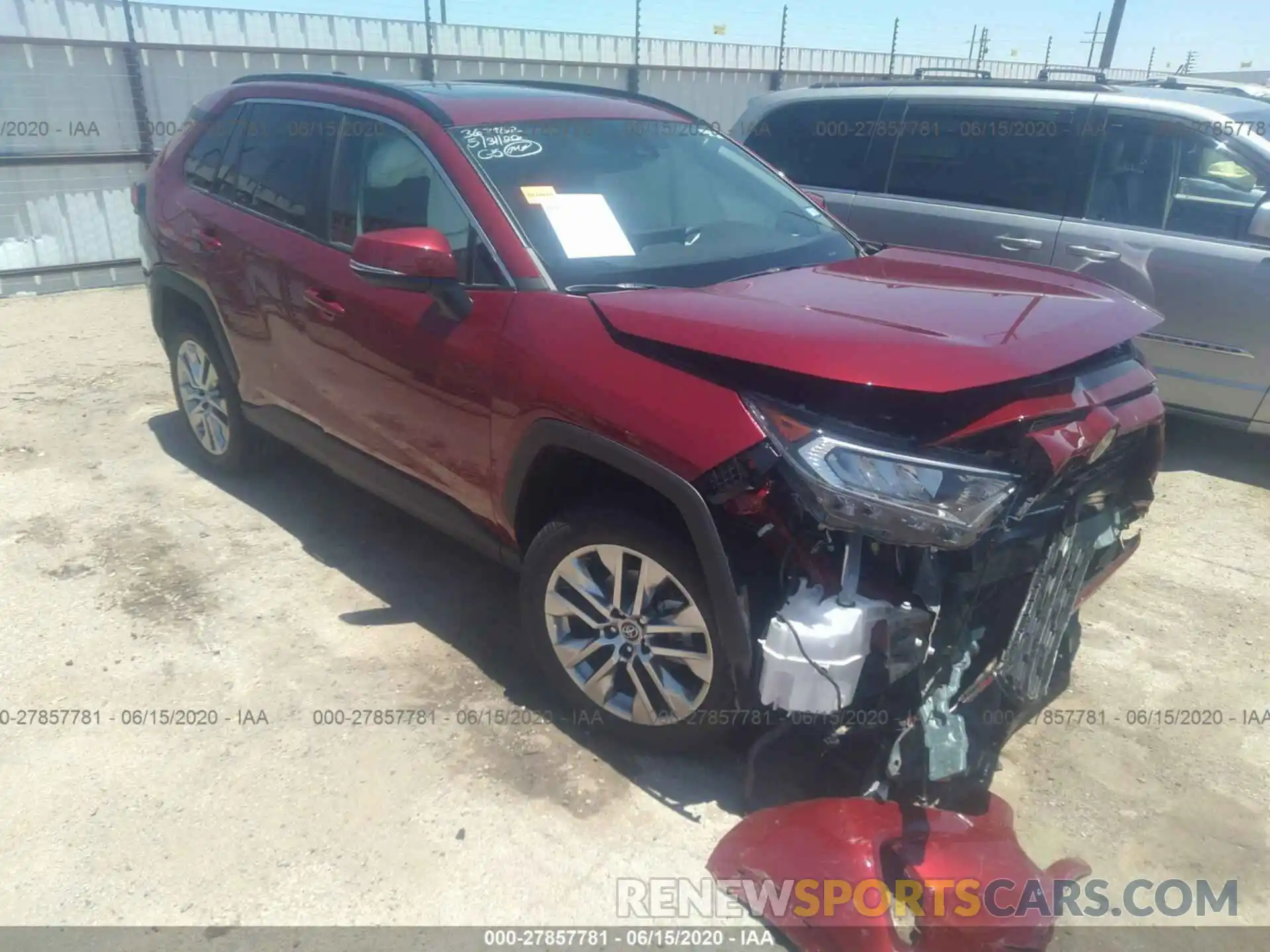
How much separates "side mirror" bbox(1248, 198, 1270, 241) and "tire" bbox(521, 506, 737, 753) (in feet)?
12.0

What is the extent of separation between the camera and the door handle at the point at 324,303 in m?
3.43

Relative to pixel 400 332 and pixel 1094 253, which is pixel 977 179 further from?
pixel 400 332

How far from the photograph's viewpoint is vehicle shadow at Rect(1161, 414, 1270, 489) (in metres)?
5.12

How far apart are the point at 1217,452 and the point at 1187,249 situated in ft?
4.32

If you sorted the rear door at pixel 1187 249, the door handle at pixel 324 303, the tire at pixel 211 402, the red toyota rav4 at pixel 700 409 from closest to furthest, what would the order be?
the red toyota rav4 at pixel 700 409 < the door handle at pixel 324 303 < the tire at pixel 211 402 < the rear door at pixel 1187 249

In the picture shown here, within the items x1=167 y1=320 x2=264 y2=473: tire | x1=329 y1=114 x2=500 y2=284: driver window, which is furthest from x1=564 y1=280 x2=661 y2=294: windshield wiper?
x1=167 y1=320 x2=264 y2=473: tire

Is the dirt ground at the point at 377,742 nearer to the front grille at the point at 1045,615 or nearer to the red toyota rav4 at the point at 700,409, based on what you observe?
the red toyota rav4 at the point at 700,409

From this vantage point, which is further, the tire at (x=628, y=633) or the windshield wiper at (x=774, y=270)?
the windshield wiper at (x=774, y=270)

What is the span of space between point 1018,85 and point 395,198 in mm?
3831

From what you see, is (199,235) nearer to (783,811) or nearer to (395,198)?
(395,198)

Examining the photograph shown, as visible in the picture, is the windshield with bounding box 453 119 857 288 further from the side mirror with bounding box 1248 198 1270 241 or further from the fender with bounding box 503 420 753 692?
the side mirror with bounding box 1248 198 1270 241

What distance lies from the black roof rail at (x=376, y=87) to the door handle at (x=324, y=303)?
74cm

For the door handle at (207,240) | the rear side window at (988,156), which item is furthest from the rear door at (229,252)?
the rear side window at (988,156)

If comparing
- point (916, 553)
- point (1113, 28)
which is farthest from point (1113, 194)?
point (1113, 28)
